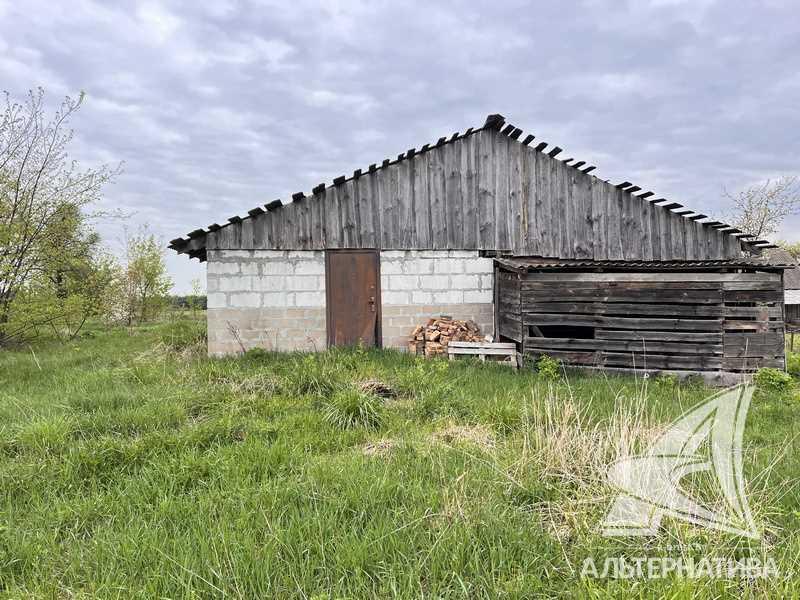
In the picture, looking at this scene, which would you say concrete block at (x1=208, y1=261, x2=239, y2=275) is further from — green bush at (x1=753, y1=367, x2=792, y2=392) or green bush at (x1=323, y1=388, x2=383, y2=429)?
green bush at (x1=753, y1=367, x2=792, y2=392)

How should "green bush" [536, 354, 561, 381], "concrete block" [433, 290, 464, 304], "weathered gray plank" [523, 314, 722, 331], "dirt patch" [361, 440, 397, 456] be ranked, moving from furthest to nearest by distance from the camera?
"concrete block" [433, 290, 464, 304], "weathered gray plank" [523, 314, 722, 331], "green bush" [536, 354, 561, 381], "dirt patch" [361, 440, 397, 456]

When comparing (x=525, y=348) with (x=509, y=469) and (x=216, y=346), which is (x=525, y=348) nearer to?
(x=509, y=469)

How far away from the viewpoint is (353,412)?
16.5ft

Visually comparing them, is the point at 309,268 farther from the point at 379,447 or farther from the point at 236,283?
the point at 379,447

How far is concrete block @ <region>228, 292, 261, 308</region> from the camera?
9.52 m

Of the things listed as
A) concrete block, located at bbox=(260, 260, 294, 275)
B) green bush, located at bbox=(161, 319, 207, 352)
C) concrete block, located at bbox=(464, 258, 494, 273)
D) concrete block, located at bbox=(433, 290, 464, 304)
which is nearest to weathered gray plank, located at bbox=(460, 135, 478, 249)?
concrete block, located at bbox=(464, 258, 494, 273)

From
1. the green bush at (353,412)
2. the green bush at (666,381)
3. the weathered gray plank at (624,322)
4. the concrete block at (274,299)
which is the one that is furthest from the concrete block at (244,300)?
the green bush at (666,381)

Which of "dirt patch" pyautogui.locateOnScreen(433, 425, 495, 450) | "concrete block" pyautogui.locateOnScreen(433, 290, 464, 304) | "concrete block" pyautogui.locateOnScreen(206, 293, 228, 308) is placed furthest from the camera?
"concrete block" pyautogui.locateOnScreen(433, 290, 464, 304)

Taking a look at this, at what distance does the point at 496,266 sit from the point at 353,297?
365 centimetres

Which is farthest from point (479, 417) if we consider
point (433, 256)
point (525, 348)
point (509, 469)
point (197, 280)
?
point (197, 280)

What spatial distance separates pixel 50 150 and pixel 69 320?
13.6 feet

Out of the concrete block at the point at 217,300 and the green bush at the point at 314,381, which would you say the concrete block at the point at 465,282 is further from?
the concrete block at the point at 217,300

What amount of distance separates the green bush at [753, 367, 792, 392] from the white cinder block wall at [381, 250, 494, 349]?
518 centimetres

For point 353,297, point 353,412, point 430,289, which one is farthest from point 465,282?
point 353,412
